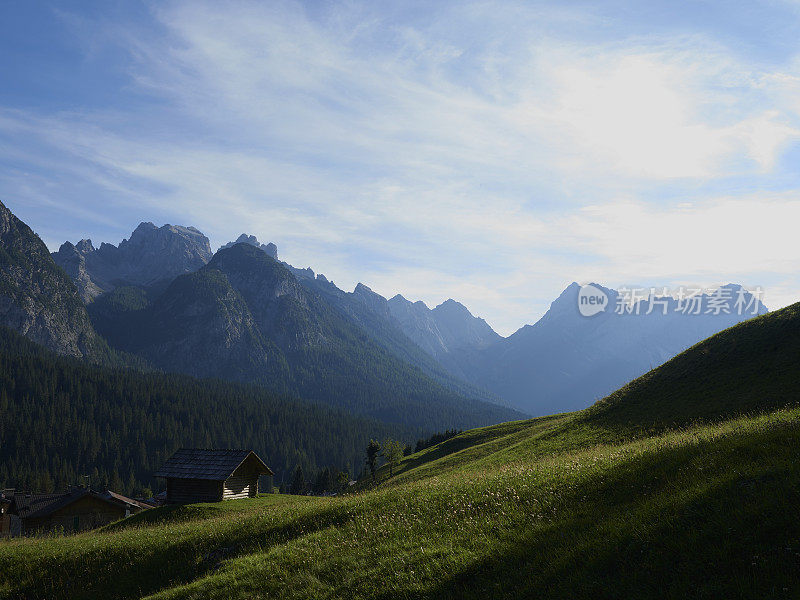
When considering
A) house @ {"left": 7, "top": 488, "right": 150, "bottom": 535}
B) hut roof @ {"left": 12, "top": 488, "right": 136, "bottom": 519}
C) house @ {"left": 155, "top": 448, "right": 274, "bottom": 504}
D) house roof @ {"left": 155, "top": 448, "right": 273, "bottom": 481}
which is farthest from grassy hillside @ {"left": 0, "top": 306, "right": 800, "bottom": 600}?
hut roof @ {"left": 12, "top": 488, "right": 136, "bottom": 519}

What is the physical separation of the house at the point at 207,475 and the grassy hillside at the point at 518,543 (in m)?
25.4

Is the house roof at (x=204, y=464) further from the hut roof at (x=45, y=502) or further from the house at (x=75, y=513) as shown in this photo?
the hut roof at (x=45, y=502)

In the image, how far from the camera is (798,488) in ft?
27.7

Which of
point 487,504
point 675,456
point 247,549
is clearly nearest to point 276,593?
point 247,549

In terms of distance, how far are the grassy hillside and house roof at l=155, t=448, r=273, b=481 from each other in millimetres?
24940

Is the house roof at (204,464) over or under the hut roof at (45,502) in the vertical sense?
over

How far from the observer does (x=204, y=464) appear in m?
47.8

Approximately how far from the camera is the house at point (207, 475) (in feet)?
153

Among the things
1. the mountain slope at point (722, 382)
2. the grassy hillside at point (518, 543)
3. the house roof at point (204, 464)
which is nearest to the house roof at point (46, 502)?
the house roof at point (204, 464)

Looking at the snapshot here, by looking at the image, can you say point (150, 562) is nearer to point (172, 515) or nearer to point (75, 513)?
point (172, 515)

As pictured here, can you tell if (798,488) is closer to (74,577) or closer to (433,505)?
(433,505)

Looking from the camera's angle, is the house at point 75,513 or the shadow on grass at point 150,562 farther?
the house at point 75,513

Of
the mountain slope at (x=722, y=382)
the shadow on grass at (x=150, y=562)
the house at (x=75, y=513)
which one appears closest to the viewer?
the shadow on grass at (x=150, y=562)

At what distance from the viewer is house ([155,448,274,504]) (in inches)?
1836
